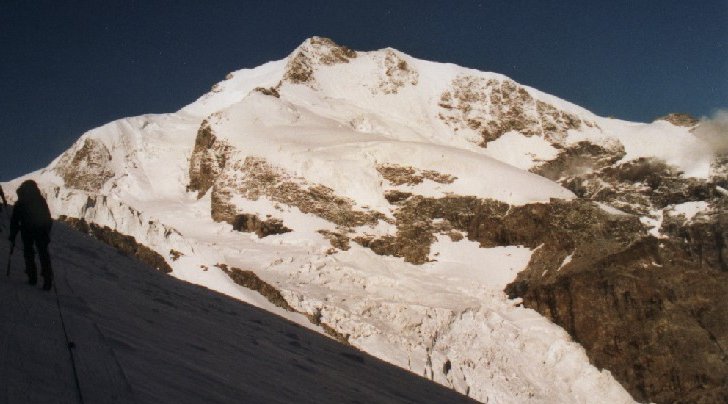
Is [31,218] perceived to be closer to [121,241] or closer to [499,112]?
[121,241]

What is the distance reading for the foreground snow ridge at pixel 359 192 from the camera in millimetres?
46406

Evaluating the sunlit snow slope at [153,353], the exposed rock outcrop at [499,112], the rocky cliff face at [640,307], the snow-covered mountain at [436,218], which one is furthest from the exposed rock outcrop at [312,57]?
the sunlit snow slope at [153,353]

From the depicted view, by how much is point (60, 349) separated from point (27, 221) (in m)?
4.33

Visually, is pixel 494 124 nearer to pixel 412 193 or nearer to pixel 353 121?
pixel 353 121

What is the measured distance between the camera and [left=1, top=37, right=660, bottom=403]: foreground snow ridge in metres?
46.4

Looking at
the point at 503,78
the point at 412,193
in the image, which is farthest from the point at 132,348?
the point at 503,78

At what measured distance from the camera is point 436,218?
67688 mm

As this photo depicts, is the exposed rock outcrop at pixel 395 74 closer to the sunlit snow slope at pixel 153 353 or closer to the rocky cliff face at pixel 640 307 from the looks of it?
the rocky cliff face at pixel 640 307

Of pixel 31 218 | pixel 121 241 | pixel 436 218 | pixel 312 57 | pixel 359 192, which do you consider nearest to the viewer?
pixel 31 218

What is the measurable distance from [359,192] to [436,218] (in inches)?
329

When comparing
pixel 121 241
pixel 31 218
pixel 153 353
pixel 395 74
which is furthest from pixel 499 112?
pixel 153 353

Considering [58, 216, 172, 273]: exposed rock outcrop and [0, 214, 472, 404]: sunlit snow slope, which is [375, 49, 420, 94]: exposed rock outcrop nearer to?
[58, 216, 172, 273]: exposed rock outcrop

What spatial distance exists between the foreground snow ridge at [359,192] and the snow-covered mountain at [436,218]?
23cm

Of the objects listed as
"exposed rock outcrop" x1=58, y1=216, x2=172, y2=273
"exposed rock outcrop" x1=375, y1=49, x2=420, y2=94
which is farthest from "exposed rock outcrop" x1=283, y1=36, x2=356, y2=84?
"exposed rock outcrop" x1=58, y1=216, x2=172, y2=273
